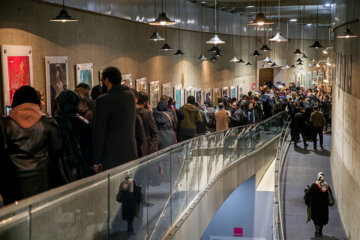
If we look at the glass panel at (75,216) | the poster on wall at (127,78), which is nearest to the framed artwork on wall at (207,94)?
the poster on wall at (127,78)

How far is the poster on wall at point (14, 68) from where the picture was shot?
33.0 feet

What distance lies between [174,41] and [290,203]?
783 centimetres

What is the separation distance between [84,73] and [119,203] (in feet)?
29.2

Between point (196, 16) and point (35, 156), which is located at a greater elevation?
point (196, 16)

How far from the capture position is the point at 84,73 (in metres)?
13.9

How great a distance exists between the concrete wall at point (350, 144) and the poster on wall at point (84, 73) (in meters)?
6.64

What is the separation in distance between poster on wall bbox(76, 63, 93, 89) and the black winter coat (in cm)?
720

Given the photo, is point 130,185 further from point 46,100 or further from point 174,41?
point 174,41

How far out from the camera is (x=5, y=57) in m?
10.1

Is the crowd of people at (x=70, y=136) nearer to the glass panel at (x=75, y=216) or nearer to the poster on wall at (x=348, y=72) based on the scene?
the glass panel at (x=75, y=216)

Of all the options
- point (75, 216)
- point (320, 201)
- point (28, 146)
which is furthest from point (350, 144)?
point (75, 216)

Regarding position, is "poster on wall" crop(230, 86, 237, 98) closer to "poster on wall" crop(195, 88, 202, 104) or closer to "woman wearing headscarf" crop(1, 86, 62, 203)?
"poster on wall" crop(195, 88, 202, 104)

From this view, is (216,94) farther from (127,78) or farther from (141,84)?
(127,78)

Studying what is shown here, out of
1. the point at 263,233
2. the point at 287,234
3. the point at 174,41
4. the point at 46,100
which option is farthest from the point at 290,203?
the point at 46,100
